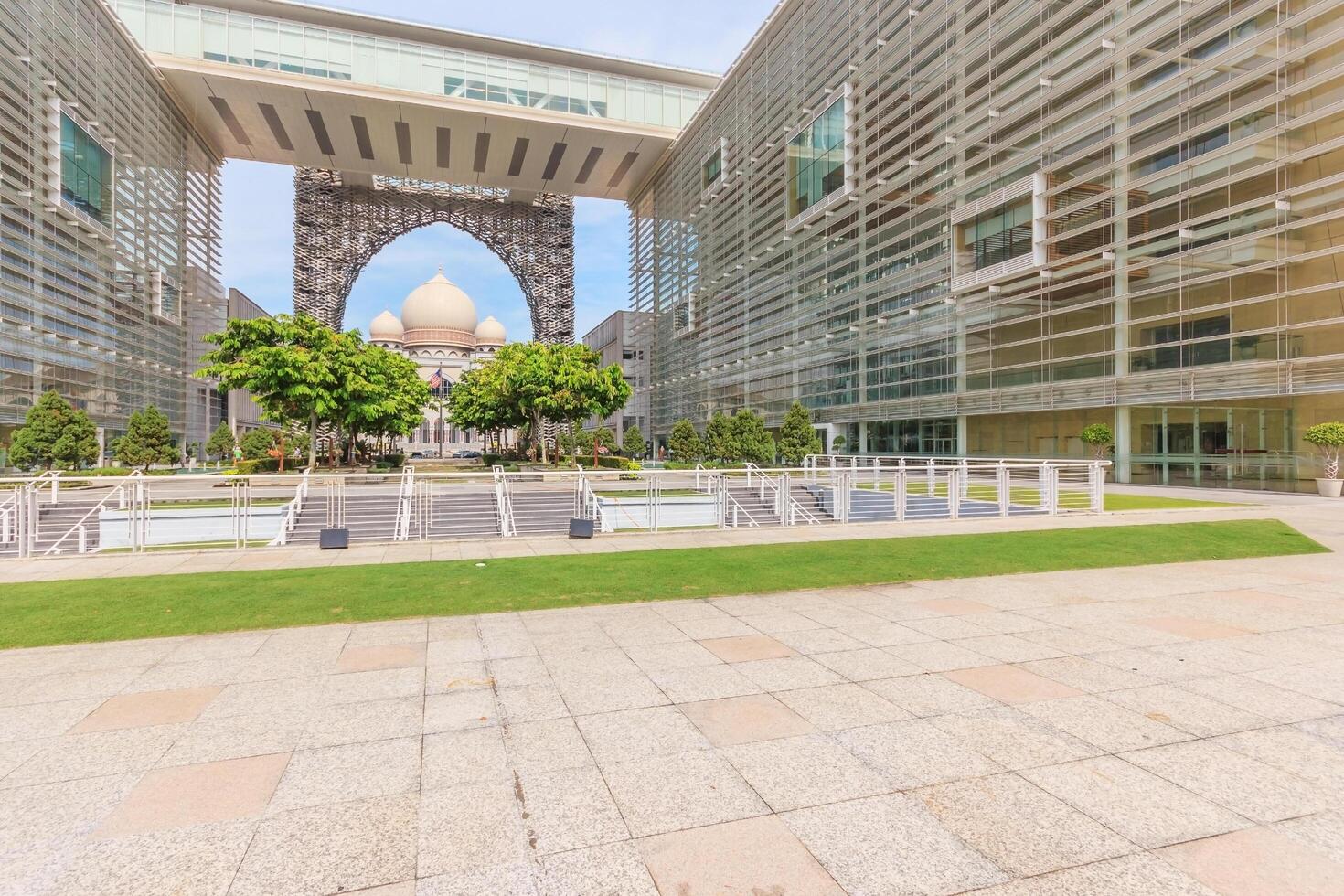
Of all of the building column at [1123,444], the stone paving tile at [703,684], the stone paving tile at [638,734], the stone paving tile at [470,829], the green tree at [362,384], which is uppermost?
the green tree at [362,384]

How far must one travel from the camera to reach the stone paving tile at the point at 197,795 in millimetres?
3594

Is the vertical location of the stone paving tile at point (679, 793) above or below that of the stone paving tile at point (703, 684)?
above

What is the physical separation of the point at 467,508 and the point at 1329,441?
31947 millimetres

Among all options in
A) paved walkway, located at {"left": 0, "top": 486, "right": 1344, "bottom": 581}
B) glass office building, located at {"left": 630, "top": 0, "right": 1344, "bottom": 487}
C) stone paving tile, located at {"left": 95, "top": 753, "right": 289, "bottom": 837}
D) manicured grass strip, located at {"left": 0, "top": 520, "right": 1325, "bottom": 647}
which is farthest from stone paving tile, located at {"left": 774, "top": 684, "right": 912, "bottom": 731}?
glass office building, located at {"left": 630, "top": 0, "right": 1344, "bottom": 487}

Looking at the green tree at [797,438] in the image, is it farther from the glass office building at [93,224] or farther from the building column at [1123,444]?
the glass office building at [93,224]

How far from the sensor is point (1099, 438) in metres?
33.9

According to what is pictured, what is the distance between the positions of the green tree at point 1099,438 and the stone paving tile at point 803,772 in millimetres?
35533

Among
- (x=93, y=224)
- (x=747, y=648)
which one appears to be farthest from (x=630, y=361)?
(x=747, y=648)

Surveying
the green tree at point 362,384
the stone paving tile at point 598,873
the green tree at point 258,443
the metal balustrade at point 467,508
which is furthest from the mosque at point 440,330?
the stone paving tile at point 598,873

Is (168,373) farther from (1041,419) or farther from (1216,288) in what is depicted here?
(1216,288)

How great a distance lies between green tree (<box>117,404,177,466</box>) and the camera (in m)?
41.0

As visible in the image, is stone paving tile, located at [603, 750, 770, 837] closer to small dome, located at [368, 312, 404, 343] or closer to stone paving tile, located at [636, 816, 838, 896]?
stone paving tile, located at [636, 816, 838, 896]

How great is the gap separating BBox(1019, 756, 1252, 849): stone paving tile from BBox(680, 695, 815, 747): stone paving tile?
1492 mm

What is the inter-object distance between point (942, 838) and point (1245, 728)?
2895 mm
